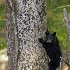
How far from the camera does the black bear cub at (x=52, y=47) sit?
6309 mm

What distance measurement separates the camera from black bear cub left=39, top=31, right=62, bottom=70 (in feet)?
20.7

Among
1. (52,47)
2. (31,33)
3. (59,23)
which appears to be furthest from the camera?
(59,23)

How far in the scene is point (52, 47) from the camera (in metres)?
6.81

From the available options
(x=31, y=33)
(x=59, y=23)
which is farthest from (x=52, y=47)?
(x=59, y=23)

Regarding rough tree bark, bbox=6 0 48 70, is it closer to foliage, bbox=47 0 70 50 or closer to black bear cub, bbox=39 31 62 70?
black bear cub, bbox=39 31 62 70

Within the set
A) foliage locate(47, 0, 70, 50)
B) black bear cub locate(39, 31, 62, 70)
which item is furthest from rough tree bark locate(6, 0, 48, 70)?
foliage locate(47, 0, 70, 50)

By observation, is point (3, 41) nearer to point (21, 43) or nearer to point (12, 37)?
A: point (12, 37)

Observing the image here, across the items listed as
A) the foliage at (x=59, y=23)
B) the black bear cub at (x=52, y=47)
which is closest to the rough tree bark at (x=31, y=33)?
the black bear cub at (x=52, y=47)

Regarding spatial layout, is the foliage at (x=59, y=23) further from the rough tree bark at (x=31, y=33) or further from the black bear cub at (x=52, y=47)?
the rough tree bark at (x=31, y=33)

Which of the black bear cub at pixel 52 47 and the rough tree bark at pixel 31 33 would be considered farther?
the black bear cub at pixel 52 47

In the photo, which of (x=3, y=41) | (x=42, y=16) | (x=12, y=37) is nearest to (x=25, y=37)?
(x=42, y=16)

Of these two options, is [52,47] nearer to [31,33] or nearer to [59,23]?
[31,33]

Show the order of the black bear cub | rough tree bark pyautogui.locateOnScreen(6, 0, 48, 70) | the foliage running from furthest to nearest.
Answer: the foliage, the black bear cub, rough tree bark pyautogui.locateOnScreen(6, 0, 48, 70)

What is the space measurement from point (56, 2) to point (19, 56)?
6.97m
